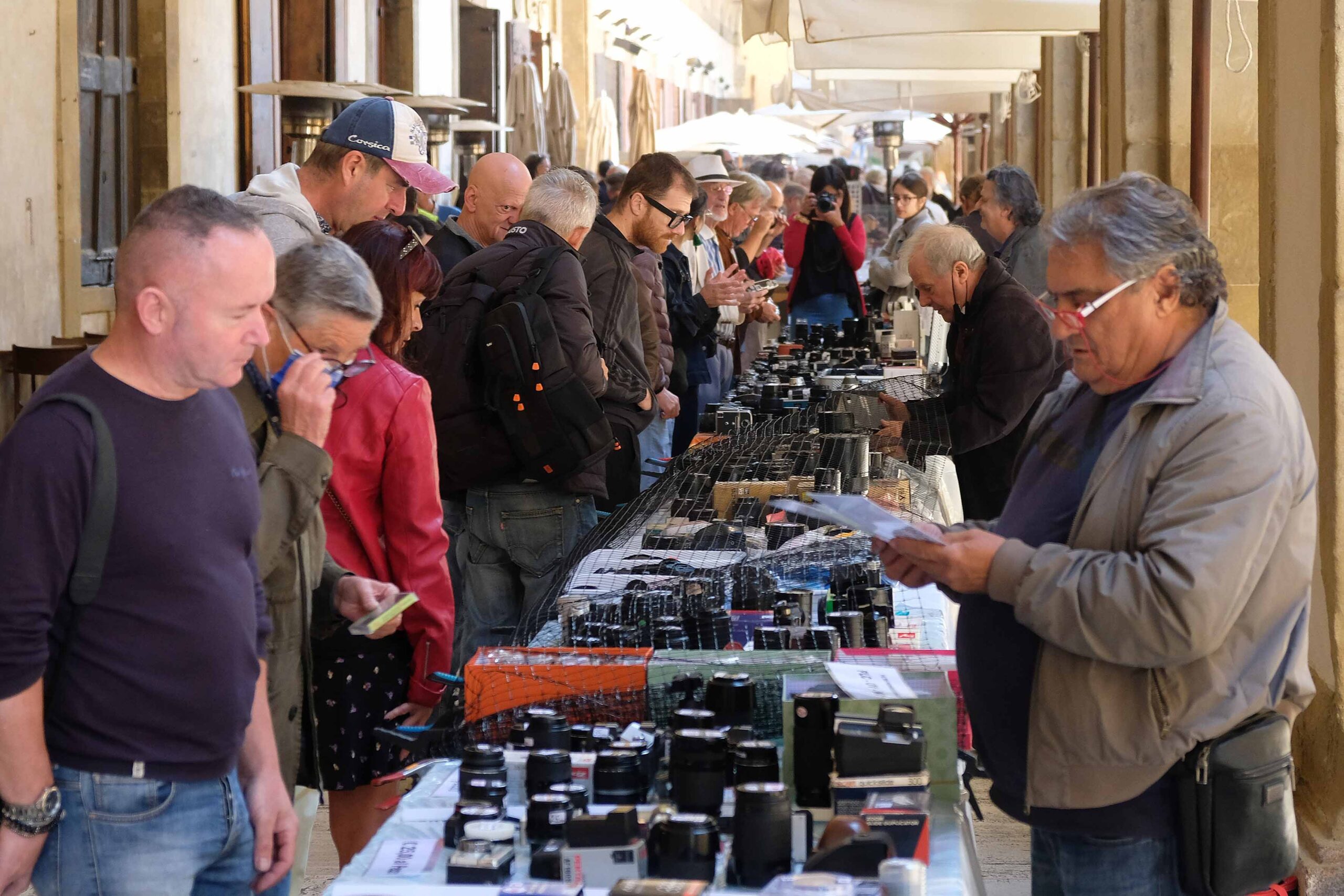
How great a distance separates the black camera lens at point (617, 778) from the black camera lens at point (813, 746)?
9.1 inches

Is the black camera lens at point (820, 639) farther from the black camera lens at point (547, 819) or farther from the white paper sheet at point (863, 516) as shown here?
the black camera lens at point (547, 819)

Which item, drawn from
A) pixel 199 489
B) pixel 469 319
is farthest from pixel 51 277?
pixel 199 489

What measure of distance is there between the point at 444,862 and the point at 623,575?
63.4 inches

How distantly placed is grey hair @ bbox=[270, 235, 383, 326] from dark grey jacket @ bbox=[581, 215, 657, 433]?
2.41m

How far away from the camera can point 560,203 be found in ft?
15.6

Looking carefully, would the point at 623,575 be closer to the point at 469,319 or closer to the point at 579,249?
the point at 469,319

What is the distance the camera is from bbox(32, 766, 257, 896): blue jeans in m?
2.07

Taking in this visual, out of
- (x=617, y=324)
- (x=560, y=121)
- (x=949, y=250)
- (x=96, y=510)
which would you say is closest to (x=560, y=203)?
(x=617, y=324)

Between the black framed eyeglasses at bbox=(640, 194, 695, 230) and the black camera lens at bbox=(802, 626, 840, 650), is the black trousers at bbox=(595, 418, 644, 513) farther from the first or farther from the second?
the black camera lens at bbox=(802, 626, 840, 650)

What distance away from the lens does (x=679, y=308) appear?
7.24m

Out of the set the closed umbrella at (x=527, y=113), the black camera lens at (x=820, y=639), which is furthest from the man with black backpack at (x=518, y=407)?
the closed umbrella at (x=527, y=113)

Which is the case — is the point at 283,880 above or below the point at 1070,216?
below

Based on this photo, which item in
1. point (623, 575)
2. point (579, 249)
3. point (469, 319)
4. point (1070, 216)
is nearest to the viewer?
point (1070, 216)

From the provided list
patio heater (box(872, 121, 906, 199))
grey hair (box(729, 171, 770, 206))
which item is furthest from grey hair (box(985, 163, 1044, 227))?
patio heater (box(872, 121, 906, 199))
